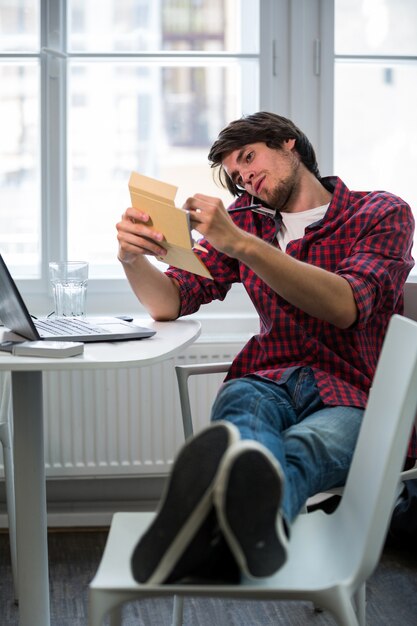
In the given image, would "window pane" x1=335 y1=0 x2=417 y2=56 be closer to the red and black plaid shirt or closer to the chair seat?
the red and black plaid shirt

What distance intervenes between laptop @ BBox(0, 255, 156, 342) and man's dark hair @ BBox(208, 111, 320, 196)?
484 millimetres

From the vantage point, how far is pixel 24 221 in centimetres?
267

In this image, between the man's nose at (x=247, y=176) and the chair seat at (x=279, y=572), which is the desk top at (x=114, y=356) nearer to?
the chair seat at (x=279, y=572)

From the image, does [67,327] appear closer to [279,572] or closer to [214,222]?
[214,222]

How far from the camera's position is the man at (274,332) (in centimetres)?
100

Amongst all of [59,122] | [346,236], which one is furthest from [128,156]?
[346,236]

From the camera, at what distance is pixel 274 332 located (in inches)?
70.7

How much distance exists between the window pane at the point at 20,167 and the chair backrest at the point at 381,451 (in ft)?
5.49

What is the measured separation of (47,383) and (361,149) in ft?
3.99

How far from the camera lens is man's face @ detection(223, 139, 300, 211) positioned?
191 centimetres

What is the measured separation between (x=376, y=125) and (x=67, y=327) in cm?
149

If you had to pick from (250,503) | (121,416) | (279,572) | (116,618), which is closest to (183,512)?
(250,503)

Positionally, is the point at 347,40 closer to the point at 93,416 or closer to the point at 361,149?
the point at 361,149

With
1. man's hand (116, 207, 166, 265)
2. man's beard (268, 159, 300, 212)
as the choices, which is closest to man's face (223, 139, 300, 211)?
man's beard (268, 159, 300, 212)
